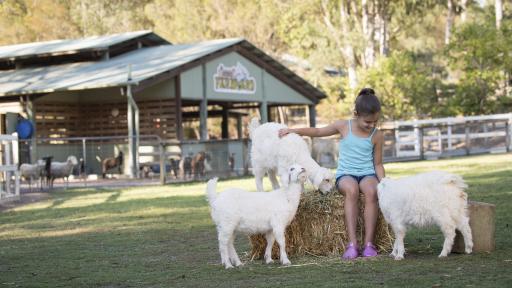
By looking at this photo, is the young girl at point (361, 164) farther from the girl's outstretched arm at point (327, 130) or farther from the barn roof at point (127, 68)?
the barn roof at point (127, 68)

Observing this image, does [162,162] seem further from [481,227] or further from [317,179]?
[481,227]

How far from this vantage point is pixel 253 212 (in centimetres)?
824

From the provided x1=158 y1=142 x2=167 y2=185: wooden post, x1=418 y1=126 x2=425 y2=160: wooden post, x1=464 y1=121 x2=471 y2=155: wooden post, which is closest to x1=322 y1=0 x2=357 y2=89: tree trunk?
x1=464 y1=121 x2=471 y2=155: wooden post

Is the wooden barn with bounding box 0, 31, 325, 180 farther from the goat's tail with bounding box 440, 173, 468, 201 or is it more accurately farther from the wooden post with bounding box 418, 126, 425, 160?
the goat's tail with bounding box 440, 173, 468, 201

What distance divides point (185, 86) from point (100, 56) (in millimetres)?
4788

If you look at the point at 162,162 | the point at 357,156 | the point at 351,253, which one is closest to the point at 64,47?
the point at 162,162

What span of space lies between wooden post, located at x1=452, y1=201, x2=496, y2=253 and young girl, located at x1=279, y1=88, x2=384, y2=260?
942 mm

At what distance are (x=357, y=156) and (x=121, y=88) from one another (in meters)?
19.9

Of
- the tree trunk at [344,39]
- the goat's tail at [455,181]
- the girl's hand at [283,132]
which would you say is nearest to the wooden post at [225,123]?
the tree trunk at [344,39]

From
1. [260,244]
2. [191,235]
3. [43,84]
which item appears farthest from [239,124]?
[260,244]

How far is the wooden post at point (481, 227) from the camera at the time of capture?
27.6 ft

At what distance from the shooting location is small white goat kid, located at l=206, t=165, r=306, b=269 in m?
8.19

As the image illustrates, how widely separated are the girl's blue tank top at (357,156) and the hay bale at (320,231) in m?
0.28

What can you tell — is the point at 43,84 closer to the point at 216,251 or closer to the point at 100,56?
the point at 100,56
